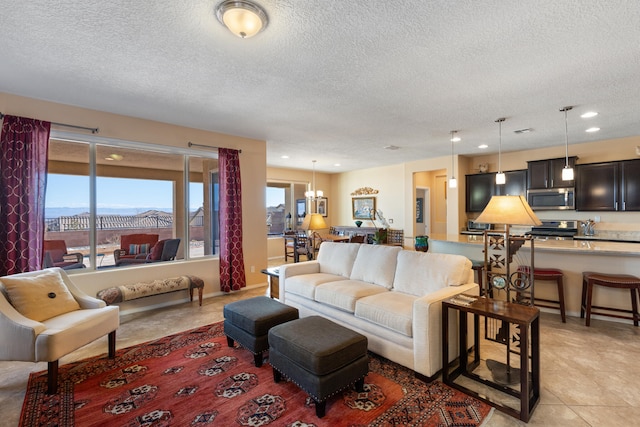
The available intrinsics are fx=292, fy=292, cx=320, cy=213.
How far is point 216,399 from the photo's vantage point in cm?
213

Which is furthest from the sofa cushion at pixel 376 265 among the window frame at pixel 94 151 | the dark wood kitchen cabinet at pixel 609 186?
the dark wood kitchen cabinet at pixel 609 186

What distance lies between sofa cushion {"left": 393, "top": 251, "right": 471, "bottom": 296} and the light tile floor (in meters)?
1.00

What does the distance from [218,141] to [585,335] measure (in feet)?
18.0

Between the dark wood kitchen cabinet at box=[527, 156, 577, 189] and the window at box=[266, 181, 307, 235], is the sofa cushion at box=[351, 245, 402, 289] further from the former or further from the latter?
the window at box=[266, 181, 307, 235]

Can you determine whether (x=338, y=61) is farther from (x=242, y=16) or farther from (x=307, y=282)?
(x=307, y=282)

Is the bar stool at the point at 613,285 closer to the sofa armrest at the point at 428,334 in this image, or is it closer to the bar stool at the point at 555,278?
the bar stool at the point at 555,278

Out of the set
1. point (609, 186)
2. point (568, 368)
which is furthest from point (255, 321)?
point (609, 186)

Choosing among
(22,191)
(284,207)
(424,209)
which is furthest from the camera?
(424,209)

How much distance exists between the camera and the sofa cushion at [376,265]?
10.6 feet

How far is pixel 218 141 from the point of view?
4.87 m

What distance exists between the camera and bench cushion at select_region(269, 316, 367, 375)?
195 cm

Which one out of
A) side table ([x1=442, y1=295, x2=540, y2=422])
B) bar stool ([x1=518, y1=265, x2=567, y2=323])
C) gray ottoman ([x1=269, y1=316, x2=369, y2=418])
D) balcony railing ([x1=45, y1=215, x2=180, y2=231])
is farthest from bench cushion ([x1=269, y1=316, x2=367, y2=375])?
balcony railing ([x1=45, y1=215, x2=180, y2=231])

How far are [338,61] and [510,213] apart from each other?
1.93 m

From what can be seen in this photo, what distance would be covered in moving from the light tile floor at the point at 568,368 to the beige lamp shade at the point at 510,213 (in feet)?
4.21
